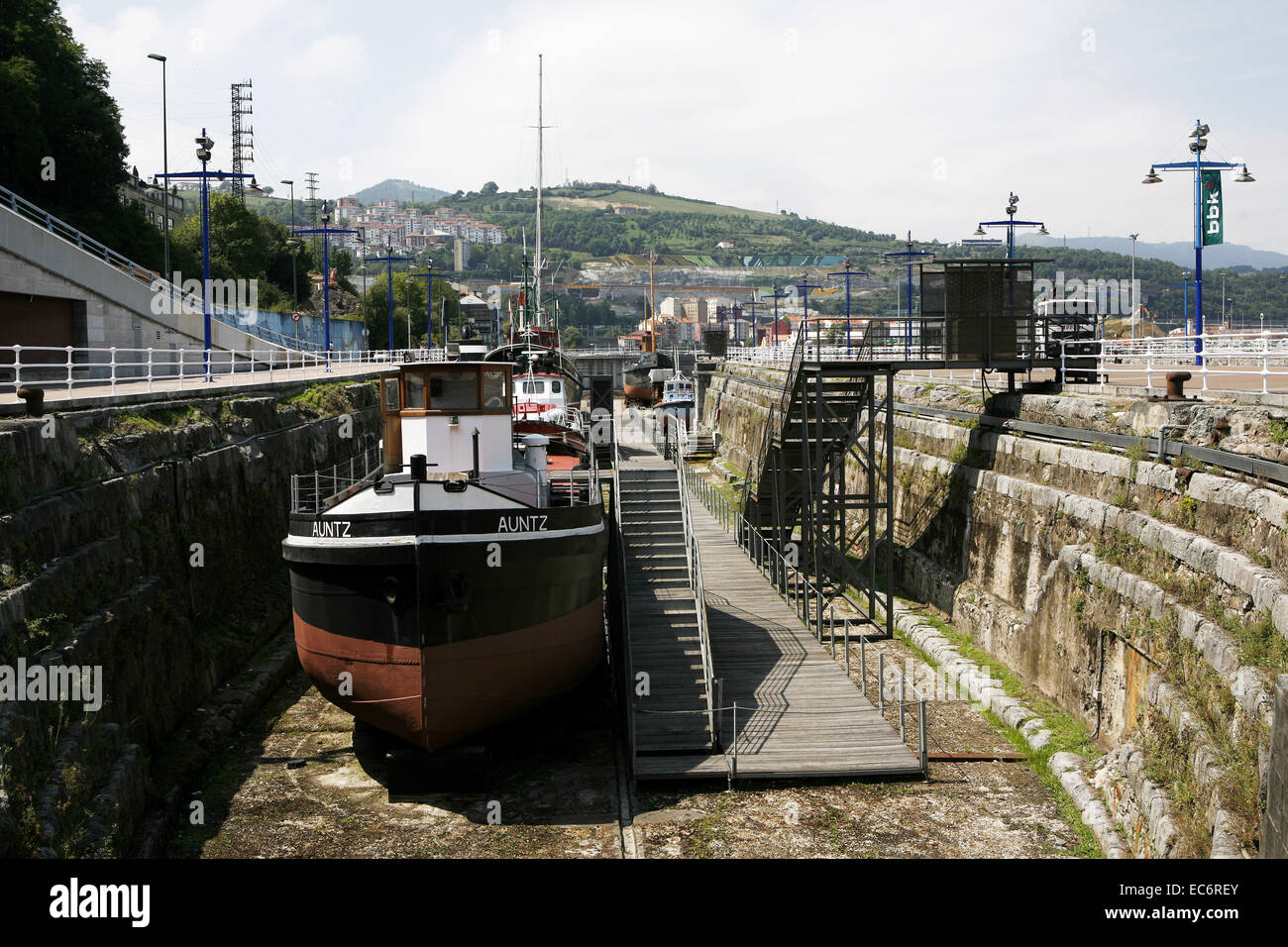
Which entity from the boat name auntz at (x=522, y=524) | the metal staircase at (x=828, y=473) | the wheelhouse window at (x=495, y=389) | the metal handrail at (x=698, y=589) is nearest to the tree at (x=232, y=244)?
the metal staircase at (x=828, y=473)

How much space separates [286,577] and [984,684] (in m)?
14.3

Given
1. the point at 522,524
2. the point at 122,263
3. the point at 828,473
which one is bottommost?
the point at 522,524

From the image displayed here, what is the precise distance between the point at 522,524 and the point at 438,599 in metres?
1.50

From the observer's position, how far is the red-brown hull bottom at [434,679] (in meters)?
12.5

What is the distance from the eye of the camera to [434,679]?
12469mm

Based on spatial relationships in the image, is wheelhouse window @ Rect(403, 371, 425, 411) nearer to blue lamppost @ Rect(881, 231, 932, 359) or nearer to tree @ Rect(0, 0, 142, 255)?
blue lamppost @ Rect(881, 231, 932, 359)

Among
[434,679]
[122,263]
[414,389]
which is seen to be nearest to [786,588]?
[414,389]

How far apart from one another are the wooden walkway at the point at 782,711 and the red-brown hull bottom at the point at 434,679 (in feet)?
6.56

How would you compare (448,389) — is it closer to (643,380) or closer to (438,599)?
(438,599)

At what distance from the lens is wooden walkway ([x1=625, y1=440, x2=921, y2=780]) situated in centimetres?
1311

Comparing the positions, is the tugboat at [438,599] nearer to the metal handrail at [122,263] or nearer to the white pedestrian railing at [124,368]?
the white pedestrian railing at [124,368]

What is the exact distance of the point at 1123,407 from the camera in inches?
626

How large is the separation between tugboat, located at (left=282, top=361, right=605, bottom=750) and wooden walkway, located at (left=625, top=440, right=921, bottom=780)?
7.43ft

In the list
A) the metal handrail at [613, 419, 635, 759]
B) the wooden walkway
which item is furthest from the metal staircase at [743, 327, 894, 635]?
the metal handrail at [613, 419, 635, 759]
